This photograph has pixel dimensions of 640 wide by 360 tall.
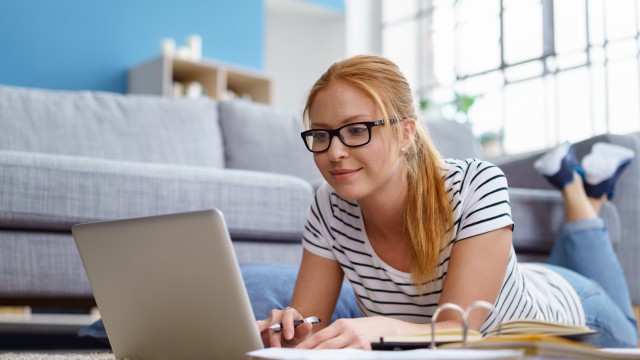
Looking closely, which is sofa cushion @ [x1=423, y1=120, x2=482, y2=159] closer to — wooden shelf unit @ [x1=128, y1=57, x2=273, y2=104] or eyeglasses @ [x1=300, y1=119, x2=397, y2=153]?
A: wooden shelf unit @ [x1=128, y1=57, x2=273, y2=104]

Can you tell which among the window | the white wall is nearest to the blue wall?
the white wall

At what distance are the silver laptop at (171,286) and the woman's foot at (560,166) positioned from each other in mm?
1741

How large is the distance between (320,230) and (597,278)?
110 cm

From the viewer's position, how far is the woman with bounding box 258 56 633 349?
3.84 ft

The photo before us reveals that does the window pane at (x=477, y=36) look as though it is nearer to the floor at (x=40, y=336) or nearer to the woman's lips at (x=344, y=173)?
the floor at (x=40, y=336)

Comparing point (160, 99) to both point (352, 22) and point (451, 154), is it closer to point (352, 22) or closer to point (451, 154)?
point (451, 154)

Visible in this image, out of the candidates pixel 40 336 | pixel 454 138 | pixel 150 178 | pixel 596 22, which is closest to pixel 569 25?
pixel 596 22

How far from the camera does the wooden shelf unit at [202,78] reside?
482 centimetres

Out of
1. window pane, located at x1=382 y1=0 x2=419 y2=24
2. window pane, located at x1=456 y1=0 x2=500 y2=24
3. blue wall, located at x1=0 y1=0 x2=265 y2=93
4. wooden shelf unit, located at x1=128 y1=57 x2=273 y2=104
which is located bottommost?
wooden shelf unit, located at x1=128 y1=57 x2=273 y2=104

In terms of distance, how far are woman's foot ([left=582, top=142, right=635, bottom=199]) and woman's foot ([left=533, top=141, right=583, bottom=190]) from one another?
41mm

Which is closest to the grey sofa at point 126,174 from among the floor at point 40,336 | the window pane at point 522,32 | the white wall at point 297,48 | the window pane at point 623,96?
the floor at point 40,336

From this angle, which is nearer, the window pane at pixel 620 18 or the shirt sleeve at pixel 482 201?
the shirt sleeve at pixel 482 201

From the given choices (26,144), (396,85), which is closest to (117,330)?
(396,85)

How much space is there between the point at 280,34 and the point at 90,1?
2097mm
